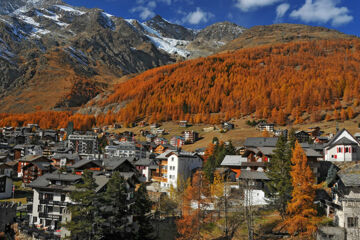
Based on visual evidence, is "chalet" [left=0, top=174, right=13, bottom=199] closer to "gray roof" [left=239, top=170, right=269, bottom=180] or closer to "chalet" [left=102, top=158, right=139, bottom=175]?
"chalet" [left=102, top=158, right=139, bottom=175]

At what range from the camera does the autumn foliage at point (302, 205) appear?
1315 inches

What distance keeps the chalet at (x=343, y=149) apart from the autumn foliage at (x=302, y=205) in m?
22.6

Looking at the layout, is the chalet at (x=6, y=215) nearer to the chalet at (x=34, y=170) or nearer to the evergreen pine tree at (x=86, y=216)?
the evergreen pine tree at (x=86, y=216)

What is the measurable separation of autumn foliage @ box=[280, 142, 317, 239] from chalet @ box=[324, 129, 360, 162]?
74.0 feet

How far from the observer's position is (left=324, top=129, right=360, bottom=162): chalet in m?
53.0

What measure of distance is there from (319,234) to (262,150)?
31376mm

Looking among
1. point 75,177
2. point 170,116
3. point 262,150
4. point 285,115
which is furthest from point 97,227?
point 170,116

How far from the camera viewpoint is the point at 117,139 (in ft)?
490

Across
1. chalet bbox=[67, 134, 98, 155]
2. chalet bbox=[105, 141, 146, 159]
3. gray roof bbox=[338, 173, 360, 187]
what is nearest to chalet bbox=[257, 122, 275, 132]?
chalet bbox=[105, 141, 146, 159]

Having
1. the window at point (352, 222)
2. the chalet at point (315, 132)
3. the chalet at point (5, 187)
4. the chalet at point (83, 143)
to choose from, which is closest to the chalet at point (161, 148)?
the chalet at point (83, 143)

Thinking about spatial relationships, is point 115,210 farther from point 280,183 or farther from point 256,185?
point 256,185

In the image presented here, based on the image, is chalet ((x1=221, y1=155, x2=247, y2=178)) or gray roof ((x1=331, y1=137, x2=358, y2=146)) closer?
gray roof ((x1=331, y1=137, x2=358, y2=146))

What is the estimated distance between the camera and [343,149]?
53875 mm

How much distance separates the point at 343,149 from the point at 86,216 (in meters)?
45.9
